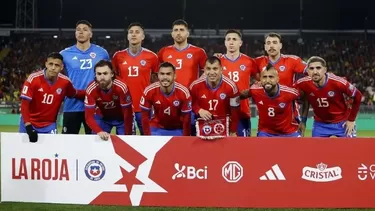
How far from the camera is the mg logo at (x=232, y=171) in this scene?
520cm

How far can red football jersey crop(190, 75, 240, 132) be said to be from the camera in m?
6.10

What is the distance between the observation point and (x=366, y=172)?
5.19 metres

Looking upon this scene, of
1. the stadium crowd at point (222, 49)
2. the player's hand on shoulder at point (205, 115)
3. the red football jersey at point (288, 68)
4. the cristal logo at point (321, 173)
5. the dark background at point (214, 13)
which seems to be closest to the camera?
the cristal logo at point (321, 173)

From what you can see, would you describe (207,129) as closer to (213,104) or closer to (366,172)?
(213,104)

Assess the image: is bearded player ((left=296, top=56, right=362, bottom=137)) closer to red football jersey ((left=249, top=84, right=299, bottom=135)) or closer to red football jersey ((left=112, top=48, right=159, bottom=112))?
red football jersey ((left=249, top=84, right=299, bottom=135))

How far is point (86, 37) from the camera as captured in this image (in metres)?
6.66

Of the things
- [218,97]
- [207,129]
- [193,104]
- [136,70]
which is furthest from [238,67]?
[136,70]

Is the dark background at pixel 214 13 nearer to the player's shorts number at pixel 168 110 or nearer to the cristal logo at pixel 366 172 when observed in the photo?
the player's shorts number at pixel 168 110

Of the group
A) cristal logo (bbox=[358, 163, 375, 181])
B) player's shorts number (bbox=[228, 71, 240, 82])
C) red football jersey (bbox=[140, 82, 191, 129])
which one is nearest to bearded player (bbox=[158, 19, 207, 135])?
player's shorts number (bbox=[228, 71, 240, 82])

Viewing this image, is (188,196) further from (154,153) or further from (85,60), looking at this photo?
(85,60)

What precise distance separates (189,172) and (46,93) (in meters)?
2.13

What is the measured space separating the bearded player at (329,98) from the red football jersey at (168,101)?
151 centimetres

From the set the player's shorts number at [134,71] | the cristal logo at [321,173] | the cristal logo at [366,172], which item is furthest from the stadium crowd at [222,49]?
the cristal logo at [321,173]

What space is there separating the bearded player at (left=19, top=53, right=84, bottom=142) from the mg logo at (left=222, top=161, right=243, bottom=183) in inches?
90.7
